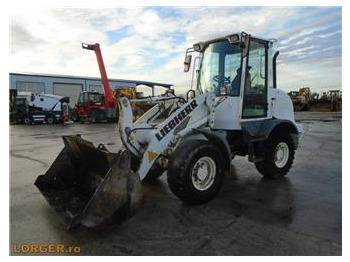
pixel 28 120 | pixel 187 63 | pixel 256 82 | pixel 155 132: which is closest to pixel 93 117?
pixel 28 120

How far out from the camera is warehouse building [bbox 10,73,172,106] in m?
38.9

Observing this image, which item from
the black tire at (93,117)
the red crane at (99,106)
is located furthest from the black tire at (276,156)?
the black tire at (93,117)

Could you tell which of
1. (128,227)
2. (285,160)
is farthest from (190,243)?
(285,160)

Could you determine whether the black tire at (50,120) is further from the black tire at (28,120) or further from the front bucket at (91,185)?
the front bucket at (91,185)

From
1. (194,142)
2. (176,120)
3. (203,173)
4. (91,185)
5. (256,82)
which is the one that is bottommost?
(91,185)

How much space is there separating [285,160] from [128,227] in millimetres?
4052

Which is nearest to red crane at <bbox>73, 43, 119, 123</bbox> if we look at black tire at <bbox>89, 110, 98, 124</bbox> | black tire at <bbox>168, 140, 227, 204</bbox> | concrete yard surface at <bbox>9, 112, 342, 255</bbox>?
black tire at <bbox>89, 110, 98, 124</bbox>

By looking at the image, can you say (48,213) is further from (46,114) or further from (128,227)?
(46,114)

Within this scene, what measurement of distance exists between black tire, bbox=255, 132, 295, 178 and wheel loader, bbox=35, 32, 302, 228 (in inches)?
0.8

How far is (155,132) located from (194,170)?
2.64 ft

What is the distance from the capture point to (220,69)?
652 cm

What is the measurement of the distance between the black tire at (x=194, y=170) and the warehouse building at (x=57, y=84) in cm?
3186

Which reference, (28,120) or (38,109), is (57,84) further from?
(28,120)
